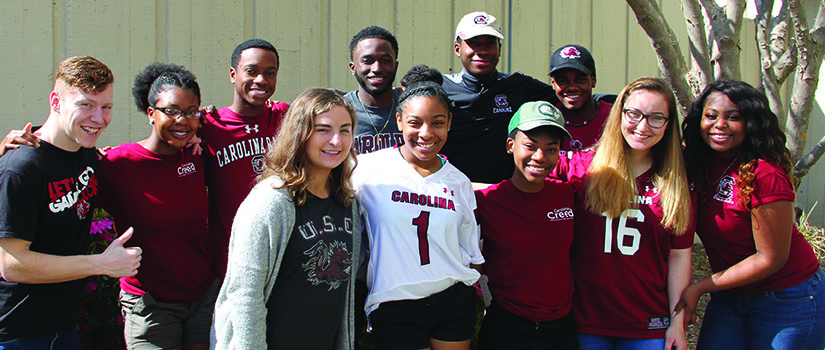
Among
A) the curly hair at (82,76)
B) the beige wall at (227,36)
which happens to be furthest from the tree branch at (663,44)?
the curly hair at (82,76)

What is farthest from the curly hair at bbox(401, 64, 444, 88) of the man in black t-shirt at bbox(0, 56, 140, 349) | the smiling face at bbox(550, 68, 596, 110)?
the man in black t-shirt at bbox(0, 56, 140, 349)

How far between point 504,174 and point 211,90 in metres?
2.52

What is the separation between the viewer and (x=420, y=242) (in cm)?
268

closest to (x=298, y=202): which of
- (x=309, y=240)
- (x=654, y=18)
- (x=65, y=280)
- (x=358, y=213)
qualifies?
(x=309, y=240)

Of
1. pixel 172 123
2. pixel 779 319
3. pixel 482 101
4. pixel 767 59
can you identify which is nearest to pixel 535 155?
pixel 482 101

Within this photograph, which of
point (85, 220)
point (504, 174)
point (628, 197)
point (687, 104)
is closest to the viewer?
point (85, 220)

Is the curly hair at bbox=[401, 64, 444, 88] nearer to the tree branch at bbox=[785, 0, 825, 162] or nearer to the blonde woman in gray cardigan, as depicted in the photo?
the blonde woman in gray cardigan

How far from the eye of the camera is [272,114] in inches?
138

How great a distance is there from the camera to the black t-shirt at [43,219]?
2.29 m

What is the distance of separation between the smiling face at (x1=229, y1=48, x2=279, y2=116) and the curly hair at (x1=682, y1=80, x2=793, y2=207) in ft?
7.74

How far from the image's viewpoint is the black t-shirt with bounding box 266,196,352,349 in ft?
7.71

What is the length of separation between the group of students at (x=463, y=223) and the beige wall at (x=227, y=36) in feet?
4.70

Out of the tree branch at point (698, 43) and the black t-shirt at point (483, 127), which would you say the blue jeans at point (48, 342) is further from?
the tree branch at point (698, 43)

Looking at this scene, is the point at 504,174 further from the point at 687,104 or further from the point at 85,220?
the point at 85,220
